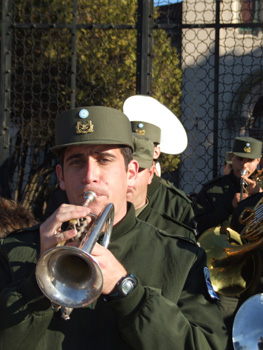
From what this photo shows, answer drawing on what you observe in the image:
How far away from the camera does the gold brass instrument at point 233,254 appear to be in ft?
9.16

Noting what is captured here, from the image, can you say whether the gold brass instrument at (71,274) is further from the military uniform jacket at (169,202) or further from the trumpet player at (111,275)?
the military uniform jacket at (169,202)

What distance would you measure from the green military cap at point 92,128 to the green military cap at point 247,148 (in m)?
3.10

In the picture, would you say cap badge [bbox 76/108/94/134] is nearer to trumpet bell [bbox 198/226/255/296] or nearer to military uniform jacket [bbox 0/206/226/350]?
military uniform jacket [bbox 0/206/226/350]

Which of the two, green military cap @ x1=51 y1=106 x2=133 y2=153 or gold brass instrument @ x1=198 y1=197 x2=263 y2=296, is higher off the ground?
green military cap @ x1=51 y1=106 x2=133 y2=153

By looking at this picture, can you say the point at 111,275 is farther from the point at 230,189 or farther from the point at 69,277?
the point at 230,189

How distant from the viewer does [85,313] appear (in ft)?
5.74

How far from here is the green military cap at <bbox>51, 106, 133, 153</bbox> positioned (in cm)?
190

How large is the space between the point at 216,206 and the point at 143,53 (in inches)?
57.6

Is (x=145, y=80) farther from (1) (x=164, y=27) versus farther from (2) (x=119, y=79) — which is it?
(2) (x=119, y=79)

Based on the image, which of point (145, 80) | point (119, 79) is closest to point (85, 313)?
point (145, 80)

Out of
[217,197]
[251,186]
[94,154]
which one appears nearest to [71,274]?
[94,154]

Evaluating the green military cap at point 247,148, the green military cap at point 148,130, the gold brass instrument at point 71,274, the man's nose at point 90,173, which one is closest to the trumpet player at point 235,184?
the green military cap at point 247,148

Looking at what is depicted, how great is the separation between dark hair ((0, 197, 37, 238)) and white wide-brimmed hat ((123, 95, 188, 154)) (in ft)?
5.83

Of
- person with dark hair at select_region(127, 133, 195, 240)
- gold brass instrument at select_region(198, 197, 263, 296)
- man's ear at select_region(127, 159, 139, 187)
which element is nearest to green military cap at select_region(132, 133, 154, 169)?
person with dark hair at select_region(127, 133, 195, 240)
